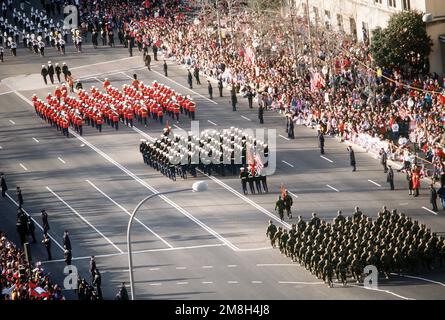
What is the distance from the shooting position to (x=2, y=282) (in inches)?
1941

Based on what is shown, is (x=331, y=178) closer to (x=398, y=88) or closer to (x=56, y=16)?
(x=398, y=88)

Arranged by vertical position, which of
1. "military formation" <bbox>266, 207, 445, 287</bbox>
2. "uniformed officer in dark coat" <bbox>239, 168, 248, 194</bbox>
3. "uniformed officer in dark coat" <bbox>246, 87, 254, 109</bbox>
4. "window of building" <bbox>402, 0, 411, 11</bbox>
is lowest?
"military formation" <bbox>266, 207, 445, 287</bbox>

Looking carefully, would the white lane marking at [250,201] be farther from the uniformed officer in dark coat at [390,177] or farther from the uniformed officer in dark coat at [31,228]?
the uniformed officer in dark coat at [31,228]

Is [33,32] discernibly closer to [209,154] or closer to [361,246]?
[209,154]

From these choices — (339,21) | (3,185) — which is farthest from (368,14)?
(3,185)

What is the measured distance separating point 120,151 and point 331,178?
14951mm

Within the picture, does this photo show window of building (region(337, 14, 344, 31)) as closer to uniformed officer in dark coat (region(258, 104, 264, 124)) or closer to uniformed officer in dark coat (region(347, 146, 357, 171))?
uniformed officer in dark coat (region(258, 104, 264, 124))

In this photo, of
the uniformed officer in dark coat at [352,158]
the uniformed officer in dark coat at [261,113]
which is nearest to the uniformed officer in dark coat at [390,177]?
the uniformed officer in dark coat at [352,158]

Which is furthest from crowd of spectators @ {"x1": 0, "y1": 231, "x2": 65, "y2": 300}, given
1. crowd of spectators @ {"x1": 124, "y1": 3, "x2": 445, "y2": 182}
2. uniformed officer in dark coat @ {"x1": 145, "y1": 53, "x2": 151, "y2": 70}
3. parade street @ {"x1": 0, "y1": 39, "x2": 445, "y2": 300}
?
uniformed officer in dark coat @ {"x1": 145, "y1": 53, "x2": 151, "y2": 70}

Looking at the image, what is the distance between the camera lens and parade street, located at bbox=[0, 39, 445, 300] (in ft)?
170

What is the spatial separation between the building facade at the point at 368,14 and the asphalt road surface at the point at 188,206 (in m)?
11.4

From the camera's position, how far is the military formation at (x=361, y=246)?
166 ft

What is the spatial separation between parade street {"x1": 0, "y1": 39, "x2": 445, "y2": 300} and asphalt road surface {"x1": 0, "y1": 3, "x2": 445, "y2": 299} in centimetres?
7
